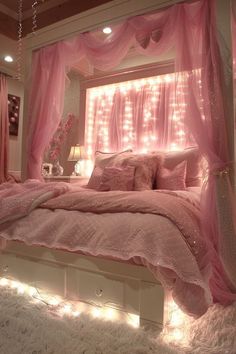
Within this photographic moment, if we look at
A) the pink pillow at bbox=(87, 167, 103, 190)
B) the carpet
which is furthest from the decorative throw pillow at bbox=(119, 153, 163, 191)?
the carpet

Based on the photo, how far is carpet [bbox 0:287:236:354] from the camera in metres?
1.36

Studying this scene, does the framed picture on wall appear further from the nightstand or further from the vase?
the nightstand

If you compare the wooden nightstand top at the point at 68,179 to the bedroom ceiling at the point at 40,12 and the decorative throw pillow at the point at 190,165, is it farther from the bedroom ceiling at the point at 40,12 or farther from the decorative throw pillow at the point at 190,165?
the bedroom ceiling at the point at 40,12

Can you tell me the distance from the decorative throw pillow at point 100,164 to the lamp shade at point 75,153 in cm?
31

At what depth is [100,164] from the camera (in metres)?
3.43

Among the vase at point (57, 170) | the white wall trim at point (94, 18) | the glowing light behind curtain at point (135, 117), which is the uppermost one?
the white wall trim at point (94, 18)

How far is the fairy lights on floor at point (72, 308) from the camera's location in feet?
5.35

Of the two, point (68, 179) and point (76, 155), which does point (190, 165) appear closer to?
point (68, 179)

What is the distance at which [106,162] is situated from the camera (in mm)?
3383

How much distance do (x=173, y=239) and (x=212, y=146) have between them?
2.88 feet

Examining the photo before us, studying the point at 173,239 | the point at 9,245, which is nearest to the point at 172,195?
the point at 173,239

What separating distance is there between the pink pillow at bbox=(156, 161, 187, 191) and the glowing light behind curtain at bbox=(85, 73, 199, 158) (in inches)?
20.0

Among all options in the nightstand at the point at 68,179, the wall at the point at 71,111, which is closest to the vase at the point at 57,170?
the wall at the point at 71,111

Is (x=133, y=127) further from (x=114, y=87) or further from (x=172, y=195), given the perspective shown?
(x=172, y=195)
